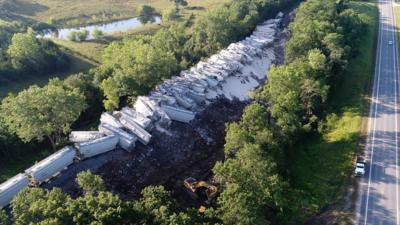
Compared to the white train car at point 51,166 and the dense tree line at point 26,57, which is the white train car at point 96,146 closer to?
the white train car at point 51,166

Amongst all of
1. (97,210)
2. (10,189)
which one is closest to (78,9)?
(10,189)

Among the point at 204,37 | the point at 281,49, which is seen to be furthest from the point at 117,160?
the point at 281,49

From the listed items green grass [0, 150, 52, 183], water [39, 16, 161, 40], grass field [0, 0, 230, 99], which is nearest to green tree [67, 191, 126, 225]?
green grass [0, 150, 52, 183]

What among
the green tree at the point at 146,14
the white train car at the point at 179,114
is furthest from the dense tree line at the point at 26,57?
the green tree at the point at 146,14

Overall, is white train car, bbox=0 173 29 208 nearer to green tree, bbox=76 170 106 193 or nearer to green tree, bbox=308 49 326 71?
green tree, bbox=76 170 106 193

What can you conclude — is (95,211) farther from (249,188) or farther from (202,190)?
(202,190)

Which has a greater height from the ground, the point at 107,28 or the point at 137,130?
the point at 107,28

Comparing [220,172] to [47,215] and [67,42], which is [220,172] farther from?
[67,42]
